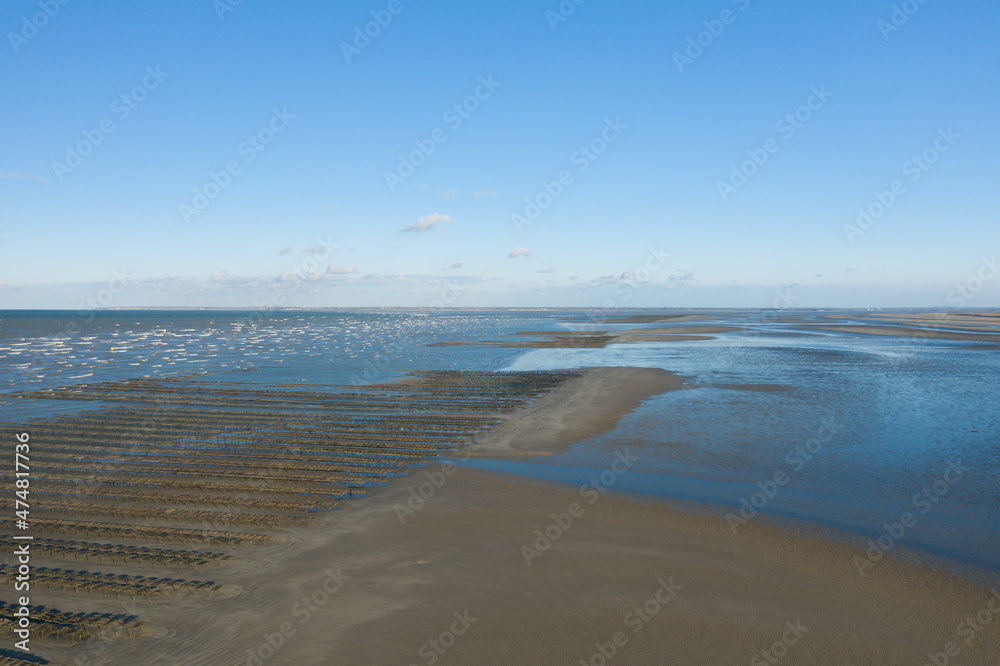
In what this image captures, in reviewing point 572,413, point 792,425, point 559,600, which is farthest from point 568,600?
point 792,425

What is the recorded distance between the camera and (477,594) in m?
7.94

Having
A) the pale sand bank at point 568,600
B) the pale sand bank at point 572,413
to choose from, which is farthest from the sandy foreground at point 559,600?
the pale sand bank at point 572,413

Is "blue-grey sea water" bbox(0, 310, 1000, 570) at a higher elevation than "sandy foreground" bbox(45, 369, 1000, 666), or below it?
higher

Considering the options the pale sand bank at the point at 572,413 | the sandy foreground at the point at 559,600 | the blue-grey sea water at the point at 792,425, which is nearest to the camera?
the sandy foreground at the point at 559,600

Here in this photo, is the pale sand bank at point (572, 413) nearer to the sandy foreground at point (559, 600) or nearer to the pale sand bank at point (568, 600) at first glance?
the sandy foreground at point (559, 600)

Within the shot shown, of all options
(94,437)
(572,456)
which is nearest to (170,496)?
(94,437)

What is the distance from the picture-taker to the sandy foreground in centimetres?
670

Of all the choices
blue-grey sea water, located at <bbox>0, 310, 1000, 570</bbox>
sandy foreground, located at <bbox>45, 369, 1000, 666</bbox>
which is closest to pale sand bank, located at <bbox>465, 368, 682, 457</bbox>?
blue-grey sea water, located at <bbox>0, 310, 1000, 570</bbox>

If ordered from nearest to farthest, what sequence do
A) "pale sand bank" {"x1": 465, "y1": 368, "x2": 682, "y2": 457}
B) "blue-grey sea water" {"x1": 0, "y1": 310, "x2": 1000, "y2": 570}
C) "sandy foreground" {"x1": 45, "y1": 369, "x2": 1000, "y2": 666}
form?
"sandy foreground" {"x1": 45, "y1": 369, "x2": 1000, "y2": 666}
"blue-grey sea water" {"x1": 0, "y1": 310, "x2": 1000, "y2": 570}
"pale sand bank" {"x1": 465, "y1": 368, "x2": 682, "y2": 457}

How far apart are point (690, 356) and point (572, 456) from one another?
1274 inches

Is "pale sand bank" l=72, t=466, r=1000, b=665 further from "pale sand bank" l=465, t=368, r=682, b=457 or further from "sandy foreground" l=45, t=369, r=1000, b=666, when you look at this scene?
"pale sand bank" l=465, t=368, r=682, b=457

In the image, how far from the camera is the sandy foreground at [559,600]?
6.70 m

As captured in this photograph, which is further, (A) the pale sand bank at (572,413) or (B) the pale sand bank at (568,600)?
(A) the pale sand bank at (572,413)

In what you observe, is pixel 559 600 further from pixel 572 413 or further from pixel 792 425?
pixel 792 425
